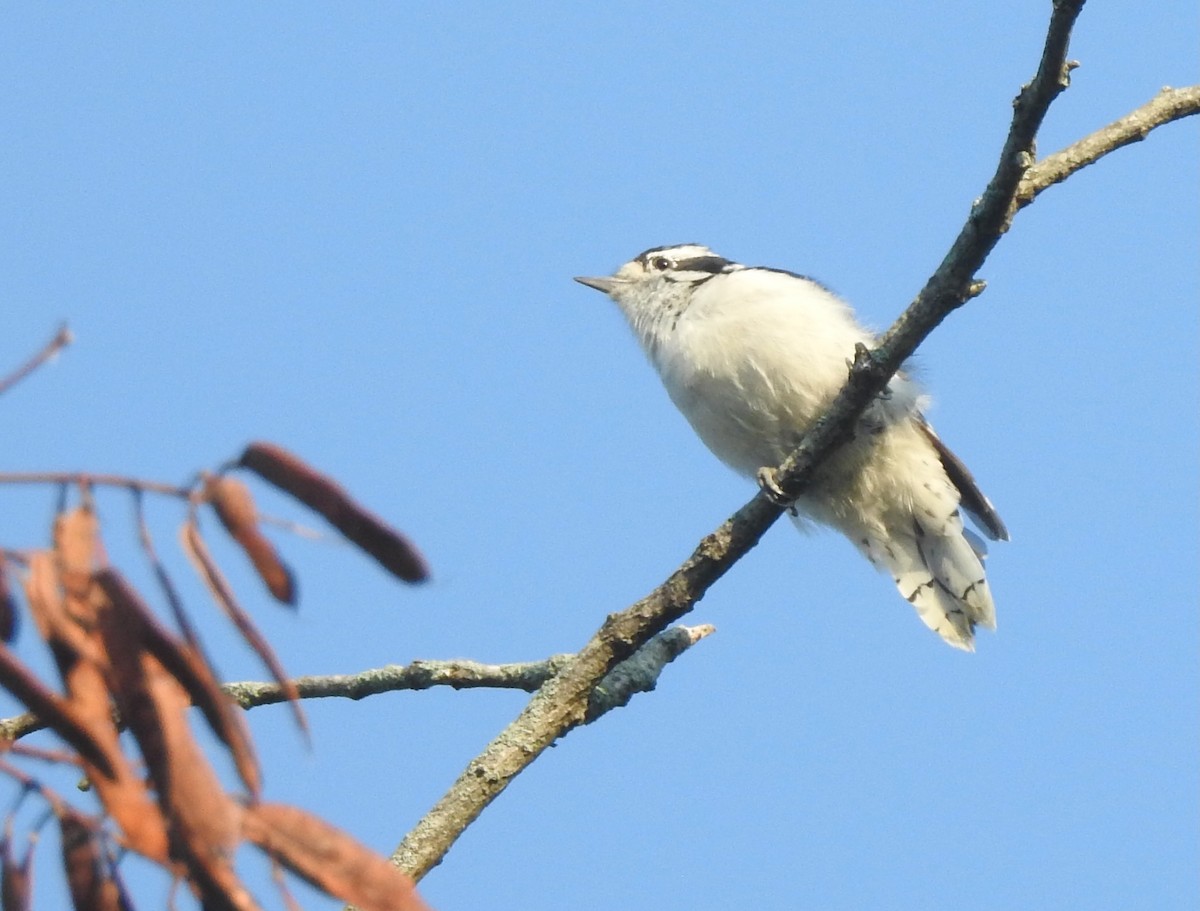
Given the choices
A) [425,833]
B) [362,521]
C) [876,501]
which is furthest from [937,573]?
[362,521]

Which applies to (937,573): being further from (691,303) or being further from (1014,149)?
(1014,149)

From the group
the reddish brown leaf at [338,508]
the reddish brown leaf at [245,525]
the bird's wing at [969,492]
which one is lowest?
the reddish brown leaf at [245,525]

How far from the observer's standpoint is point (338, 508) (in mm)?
1610

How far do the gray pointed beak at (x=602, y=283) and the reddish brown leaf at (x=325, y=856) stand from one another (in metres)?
6.54

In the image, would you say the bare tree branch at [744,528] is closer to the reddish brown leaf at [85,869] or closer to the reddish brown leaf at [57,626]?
the reddish brown leaf at [85,869]

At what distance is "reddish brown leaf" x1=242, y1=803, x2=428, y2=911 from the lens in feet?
5.02

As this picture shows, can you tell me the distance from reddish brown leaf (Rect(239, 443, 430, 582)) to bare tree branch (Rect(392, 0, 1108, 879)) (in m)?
1.89

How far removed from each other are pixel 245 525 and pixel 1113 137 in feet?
10.6

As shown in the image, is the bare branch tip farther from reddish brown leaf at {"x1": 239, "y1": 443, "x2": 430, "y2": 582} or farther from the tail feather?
reddish brown leaf at {"x1": 239, "y1": 443, "x2": 430, "y2": 582}

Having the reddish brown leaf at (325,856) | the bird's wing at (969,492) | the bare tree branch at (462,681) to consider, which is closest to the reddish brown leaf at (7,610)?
the reddish brown leaf at (325,856)

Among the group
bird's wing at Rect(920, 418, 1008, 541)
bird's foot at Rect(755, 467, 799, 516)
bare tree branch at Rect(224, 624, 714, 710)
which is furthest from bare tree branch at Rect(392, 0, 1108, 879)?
bird's wing at Rect(920, 418, 1008, 541)

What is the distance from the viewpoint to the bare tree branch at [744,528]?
3490 mm

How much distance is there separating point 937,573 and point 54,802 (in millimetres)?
5719

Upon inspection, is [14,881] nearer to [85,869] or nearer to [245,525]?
[85,869]
